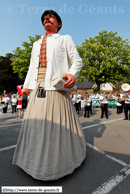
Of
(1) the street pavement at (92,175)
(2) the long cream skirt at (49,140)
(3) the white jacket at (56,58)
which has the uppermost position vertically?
(3) the white jacket at (56,58)

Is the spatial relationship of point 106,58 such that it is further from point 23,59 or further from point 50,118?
point 50,118

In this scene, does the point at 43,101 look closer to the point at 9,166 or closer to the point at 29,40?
the point at 9,166

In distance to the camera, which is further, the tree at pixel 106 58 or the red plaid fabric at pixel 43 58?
the tree at pixel 106 58

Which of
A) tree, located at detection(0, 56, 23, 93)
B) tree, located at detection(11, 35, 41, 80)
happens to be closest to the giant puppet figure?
tree, located at detection(11, 35, 41, 80)

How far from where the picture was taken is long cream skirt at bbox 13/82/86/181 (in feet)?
6.05

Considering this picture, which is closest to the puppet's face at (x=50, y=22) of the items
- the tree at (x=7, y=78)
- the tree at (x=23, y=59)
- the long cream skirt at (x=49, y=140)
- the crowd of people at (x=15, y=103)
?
the long cream skirt at (x=49, y=140)

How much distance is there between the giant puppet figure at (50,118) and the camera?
6.13 feet

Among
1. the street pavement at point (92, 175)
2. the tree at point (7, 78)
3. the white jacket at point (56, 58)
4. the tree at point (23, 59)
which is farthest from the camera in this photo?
the tree at point (7, 78)

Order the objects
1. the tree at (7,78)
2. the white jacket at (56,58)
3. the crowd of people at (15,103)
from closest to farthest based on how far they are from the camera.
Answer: the white jacket at (56,58) < the crowd of people at (15,103) < the tree at (7,78)

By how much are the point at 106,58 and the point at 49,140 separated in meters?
22.0

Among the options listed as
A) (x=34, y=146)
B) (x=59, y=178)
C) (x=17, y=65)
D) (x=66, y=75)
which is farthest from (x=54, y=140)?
(x=17, y=65)

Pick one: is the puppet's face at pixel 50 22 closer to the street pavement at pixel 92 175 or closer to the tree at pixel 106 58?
the street pavement at pixel 92 175

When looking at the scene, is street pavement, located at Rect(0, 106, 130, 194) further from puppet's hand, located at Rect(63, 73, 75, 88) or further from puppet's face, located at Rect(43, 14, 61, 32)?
puppet's face, located at Rect(43, 14, 61, 32)

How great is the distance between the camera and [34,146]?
192 centimetres
